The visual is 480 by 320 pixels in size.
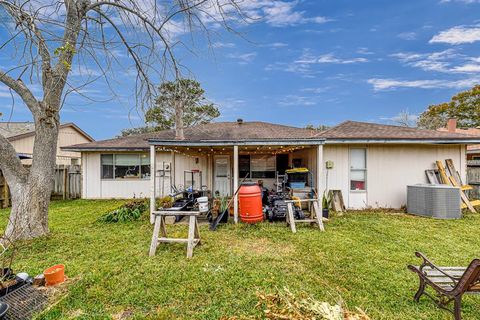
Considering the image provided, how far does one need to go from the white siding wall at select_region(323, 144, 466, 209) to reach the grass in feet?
6.35

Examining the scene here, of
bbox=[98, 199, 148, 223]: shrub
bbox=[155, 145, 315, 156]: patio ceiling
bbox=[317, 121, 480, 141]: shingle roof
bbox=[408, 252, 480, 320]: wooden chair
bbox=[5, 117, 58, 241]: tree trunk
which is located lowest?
bbox=[98, 199, 148, 223]: shrub

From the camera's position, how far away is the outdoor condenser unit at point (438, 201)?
7.35 metres

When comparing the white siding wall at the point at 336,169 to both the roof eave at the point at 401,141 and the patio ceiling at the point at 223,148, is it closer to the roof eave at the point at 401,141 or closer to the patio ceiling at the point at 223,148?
the roof eave at the point at 401,141

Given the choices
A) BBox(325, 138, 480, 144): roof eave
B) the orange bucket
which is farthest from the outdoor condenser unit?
the orange bucket

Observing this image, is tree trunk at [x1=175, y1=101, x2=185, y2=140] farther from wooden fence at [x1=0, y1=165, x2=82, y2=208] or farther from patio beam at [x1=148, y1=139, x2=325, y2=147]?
wooden fence at [x1=0, y1=165, x2=82, y2=208]

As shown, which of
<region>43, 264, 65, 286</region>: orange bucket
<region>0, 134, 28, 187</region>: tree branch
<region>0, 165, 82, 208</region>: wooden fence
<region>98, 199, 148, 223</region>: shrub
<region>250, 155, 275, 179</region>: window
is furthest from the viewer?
<region>250, 155, 275, 179</region>: window

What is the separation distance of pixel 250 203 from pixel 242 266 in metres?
2.52

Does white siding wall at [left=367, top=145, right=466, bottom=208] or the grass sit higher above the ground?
white siding wall at [left=367, top=145, right=466, bottom=208]

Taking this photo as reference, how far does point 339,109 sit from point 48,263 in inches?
777

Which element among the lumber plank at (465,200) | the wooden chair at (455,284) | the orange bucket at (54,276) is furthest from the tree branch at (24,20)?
the lumber plank at (465,200)

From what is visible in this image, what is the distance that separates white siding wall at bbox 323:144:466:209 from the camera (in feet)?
28.3

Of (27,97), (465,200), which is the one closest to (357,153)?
(465,200)

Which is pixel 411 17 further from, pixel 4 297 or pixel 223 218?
pixel 4 297

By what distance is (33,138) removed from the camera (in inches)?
607
